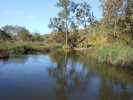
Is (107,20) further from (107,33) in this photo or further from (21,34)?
(21,34)

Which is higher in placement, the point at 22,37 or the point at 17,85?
the point at 22,37

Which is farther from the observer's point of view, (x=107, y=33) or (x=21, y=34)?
(x=21, y=34)

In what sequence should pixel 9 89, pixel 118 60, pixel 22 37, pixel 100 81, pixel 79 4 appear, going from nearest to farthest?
1. pixel 9 89
2. pixel 100 81
3. pixel 118 60
4. pixel 79 4
5. pixel 22 37

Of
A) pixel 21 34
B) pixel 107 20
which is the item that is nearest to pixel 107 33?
pixel 107 20

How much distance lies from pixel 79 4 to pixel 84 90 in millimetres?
29294

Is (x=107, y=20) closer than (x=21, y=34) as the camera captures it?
Yes

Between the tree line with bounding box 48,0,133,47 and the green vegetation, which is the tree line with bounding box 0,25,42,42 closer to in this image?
the green vegetation

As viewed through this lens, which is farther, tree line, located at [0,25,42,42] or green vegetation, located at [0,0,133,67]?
tree line, located at [0,25,42,42]

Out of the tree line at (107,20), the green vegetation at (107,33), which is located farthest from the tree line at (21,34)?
the tree line at (107,20)

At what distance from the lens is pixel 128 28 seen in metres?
19.0

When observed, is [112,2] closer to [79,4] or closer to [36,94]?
[79,4]

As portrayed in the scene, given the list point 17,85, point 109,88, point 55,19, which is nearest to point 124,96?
point 109,88

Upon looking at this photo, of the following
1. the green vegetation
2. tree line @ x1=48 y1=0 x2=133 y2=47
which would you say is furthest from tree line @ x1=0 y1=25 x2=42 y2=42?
tree line @ x1=48 y1=0 x2=133 y2=47

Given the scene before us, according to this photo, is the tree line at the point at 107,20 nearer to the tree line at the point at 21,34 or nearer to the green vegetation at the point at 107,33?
the green vegetation at the point at 107,33
